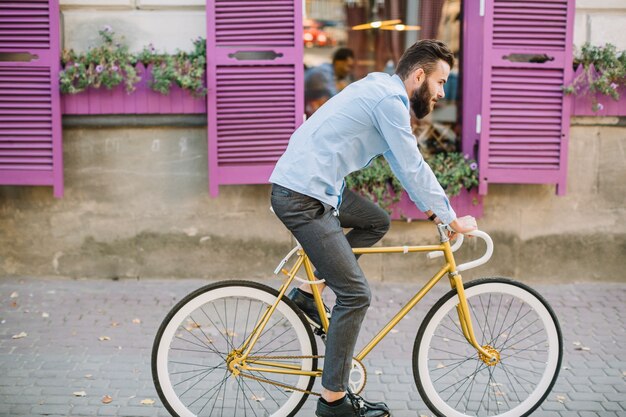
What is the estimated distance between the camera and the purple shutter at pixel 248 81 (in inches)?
247

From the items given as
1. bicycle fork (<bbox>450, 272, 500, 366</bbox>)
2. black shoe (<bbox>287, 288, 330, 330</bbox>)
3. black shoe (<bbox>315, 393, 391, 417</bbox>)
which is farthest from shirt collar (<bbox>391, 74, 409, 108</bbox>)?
black shoe (<bbox>315, 393, 391, 417</bbox>)

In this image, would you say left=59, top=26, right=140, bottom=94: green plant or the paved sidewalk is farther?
left=59, top=26, right=140, bottom=94: green plant

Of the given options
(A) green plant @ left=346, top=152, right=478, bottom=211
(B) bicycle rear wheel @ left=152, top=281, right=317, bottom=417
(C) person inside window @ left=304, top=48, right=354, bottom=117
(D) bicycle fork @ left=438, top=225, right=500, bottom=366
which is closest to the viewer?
(B) bicycle rear wheel @ left=152, top=281, right=317, bottom=417

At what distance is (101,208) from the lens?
668 cm

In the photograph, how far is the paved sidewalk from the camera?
4.39 m

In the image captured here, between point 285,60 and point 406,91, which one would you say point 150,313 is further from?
point 406,91

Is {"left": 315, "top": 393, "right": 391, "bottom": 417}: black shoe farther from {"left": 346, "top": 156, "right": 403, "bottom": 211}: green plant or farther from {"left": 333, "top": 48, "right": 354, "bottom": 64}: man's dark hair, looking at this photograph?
{"left": 333, "top": 48, "right": 354, "bottom": 64}: man's dark hair

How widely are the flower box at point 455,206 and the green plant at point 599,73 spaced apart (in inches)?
43.6

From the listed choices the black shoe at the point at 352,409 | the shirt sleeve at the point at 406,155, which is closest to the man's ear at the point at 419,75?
the shirt sleeve at the point at 406,155

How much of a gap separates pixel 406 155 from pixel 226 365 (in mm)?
1344

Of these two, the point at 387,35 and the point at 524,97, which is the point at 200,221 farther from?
the point at 524,97

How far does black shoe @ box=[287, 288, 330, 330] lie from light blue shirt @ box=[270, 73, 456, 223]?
20.4 inches

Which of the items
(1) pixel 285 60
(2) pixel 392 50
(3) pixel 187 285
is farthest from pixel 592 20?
(3) pixel 187 285

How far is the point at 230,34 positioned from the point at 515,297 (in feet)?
11.0
